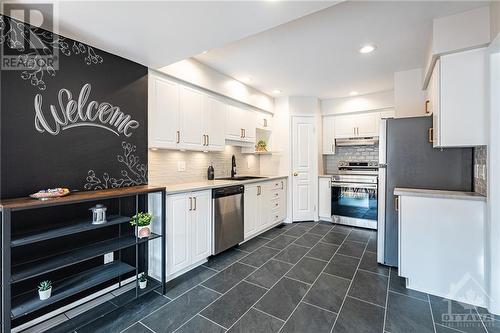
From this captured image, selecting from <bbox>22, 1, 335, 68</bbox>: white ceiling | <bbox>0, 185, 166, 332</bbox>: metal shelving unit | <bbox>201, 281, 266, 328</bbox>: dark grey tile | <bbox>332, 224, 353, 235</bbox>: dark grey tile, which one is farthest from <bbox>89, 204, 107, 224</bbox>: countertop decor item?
<bbox>332, 224, 353, 235</bbox>: dark grey tile

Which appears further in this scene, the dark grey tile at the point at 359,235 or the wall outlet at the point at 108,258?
the dark grey tile at the point at 359,235

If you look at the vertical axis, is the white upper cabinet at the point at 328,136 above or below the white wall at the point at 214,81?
below

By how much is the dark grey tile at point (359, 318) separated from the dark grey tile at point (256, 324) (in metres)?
0.45

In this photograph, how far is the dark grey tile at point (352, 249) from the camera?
121 inches

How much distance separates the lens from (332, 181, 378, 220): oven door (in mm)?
4133

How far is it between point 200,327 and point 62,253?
48.8 inches

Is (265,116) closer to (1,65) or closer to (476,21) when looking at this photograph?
(476,21)

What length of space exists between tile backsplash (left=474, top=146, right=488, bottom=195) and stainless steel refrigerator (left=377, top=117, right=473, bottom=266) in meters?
0.07

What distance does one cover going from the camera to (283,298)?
2104mm

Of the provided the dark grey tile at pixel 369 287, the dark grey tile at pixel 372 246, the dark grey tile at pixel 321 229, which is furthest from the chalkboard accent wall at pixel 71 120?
the dark grey tile at pixel 372 246

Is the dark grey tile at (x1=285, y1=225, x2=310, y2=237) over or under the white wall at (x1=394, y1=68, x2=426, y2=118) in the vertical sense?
under

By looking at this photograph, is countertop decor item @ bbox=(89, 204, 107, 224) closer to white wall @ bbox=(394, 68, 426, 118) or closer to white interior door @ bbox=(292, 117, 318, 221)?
white interior door @ bbox=(292, 117, 318, 221)

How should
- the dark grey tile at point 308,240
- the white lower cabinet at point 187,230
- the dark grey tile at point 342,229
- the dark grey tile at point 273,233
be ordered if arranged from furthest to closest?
the dark grey tile at point 342,229, the dark grey tile at point 273,233, the dark grey tile at point 308,240, the white lower cabinet at point 187,230

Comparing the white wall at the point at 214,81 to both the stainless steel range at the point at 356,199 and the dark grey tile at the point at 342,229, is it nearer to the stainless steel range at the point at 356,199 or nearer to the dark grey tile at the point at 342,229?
the stainless steel range at the point at 356,199
